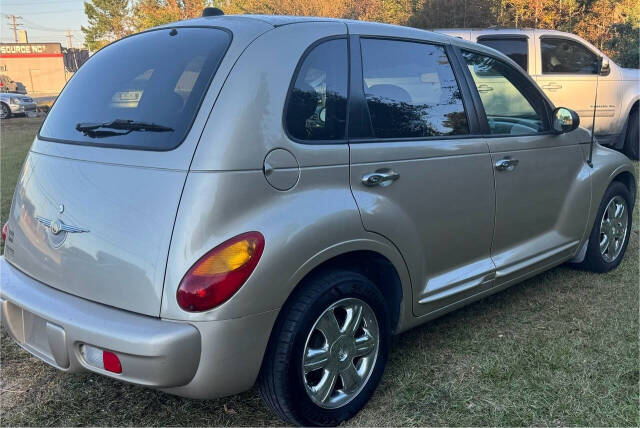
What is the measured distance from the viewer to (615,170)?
13.6 ft

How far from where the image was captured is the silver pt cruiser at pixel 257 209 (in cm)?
209

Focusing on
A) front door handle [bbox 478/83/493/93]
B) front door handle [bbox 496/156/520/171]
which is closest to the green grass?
front door handle [bbox 496/156/520/171]

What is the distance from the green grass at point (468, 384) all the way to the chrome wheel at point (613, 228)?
0.68 metres

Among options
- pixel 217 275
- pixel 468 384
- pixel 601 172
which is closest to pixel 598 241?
pixel 601 172

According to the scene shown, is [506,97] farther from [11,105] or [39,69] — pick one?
[39,69]

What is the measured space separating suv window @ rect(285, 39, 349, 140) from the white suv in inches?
238

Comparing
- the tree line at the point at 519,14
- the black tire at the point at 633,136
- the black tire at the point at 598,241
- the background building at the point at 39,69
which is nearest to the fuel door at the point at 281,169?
the black tire at the point at 598,241

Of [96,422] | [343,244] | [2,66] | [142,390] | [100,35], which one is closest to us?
[343,244]

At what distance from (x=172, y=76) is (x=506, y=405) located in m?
2.12

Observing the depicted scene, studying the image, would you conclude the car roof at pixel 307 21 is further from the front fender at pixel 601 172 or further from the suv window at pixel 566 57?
the suv window at pixel 566 57

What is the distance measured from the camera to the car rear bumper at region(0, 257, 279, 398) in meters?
2.04

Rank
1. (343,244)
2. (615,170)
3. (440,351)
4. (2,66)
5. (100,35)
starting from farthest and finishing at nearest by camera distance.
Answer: (2,66) → (100,35) → (615,170) → (440,351) → (343,244)

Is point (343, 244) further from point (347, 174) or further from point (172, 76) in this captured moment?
point (172, 76)

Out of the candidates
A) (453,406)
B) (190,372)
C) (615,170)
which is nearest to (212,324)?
(190,372)
